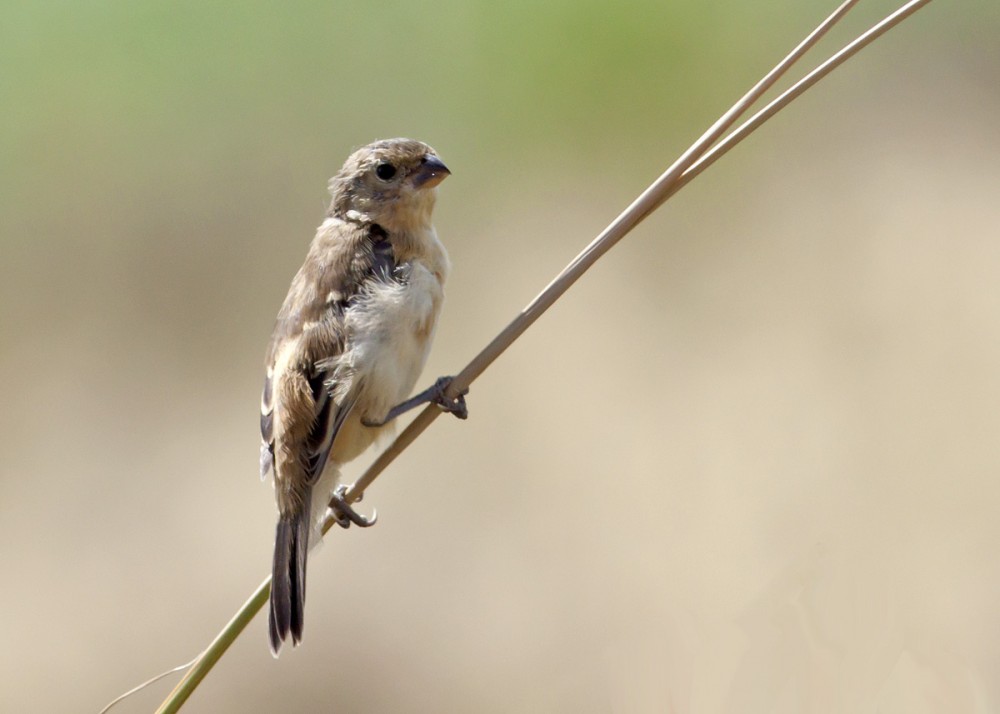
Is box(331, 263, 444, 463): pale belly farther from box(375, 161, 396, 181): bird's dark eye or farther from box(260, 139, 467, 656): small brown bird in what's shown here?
box(375, 161, 396, 181): bird's dark eye

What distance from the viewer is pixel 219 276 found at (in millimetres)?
9688

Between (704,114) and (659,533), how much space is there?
3.98 meters

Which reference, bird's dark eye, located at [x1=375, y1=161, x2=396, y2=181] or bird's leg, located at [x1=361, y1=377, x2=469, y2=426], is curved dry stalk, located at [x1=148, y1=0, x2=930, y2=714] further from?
bird's dark eye, located at [x1=375, y1=161, x2=396, y2=181]

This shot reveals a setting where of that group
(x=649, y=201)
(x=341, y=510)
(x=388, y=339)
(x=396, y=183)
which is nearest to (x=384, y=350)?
(x=388, y=339)

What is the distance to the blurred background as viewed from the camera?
7.13 metres

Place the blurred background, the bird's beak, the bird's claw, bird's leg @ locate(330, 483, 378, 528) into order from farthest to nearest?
the blurred background
the bird's beak
bird's leg @ locate(330, 483, 378, 528)
the bird's claw

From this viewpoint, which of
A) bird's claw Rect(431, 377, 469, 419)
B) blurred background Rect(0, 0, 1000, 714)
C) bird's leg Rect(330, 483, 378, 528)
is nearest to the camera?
bird's claw Rect(431, 377, 469, 419)

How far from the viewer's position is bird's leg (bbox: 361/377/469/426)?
3.67 meters

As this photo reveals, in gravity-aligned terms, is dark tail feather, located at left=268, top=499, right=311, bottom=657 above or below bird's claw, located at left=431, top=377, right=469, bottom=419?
below

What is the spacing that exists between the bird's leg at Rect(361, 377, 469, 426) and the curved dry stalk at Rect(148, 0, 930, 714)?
0.22 m

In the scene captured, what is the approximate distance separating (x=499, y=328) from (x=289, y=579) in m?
5.24

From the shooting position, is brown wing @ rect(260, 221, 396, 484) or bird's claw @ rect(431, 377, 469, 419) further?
brown wing @ rect(260, 221, 396, 484)

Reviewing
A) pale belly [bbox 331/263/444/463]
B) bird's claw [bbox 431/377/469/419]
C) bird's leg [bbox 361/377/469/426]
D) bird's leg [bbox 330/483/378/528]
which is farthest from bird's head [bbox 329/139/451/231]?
bird's leg [bbox 330/483/378/528]

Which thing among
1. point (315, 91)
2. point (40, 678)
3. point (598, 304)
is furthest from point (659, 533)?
point (315, 91)
